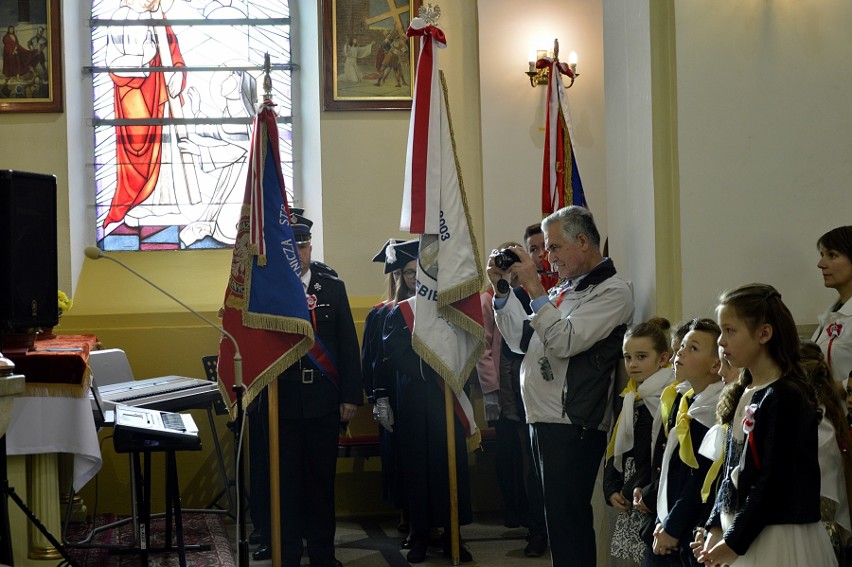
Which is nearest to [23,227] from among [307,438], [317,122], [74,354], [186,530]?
[74,354]

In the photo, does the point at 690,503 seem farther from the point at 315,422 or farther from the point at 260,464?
the point at 260,464

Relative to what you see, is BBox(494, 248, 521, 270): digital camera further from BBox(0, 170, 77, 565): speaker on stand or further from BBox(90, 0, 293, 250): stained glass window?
BBox(90, 0, 293, 250): stained glass window

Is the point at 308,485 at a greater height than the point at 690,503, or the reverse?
the point at 690,503

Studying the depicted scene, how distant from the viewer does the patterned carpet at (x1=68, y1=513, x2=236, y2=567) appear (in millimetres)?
5421

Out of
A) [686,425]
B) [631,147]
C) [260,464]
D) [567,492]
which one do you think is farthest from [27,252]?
[686,425]

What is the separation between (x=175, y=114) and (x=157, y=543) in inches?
129

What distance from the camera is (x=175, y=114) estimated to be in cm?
792

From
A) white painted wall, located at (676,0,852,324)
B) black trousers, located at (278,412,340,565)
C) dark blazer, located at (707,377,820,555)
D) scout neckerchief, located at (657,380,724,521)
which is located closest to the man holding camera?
white painted wall, located at (676,0,852,324)

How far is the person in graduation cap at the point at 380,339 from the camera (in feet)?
20.2

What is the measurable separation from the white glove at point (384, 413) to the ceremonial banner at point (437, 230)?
50cm

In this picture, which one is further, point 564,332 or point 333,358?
point 333,358

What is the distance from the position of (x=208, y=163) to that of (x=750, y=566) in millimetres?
5769

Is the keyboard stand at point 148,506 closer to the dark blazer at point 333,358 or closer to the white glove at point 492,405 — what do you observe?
the dark blazer at point 333,358

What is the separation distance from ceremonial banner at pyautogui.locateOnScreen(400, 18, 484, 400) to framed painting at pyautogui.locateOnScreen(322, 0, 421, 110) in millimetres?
1735
